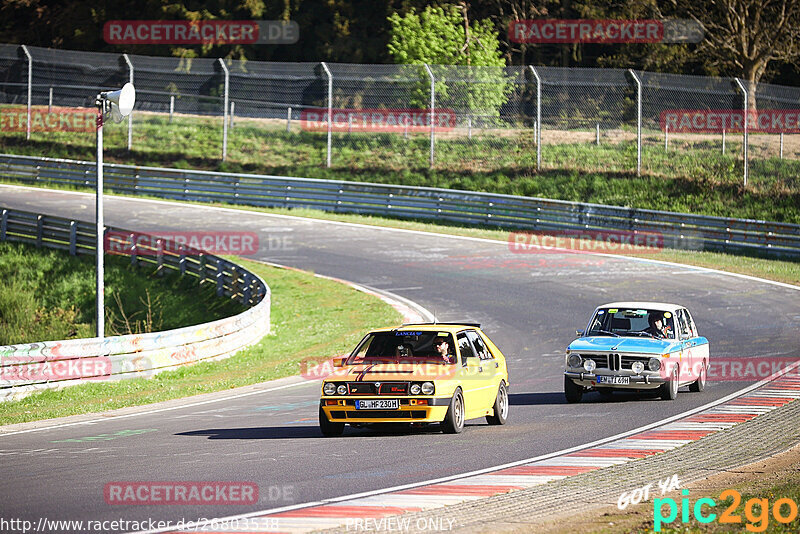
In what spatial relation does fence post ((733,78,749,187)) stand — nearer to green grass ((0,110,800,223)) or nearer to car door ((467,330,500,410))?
green grass ((0,110,800,223))

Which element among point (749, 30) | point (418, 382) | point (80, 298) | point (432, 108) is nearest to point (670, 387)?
point (418, 382)

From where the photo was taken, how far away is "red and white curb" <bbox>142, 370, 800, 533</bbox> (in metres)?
8.15

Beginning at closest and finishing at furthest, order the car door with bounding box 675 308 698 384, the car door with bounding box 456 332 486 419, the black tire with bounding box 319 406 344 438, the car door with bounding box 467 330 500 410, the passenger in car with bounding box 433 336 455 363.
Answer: the black tire with bounding box 319 406 344 438 → the car door with bounding box 456 332 486 419 → the passenger in car with bounding box 433 336 455 363 → the car door with bounding box 467 330 500 410 → the car door with bounding box 675 308 698 384

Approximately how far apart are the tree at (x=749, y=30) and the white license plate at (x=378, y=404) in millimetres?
38191

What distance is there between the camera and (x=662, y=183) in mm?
39156

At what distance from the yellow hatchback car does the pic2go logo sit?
398 centimetres

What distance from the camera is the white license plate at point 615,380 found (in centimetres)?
1541

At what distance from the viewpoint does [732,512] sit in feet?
26.8

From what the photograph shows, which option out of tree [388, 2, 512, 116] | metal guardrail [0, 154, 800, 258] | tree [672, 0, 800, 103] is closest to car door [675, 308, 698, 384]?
metal guardrail [0, 154, 800, 258]

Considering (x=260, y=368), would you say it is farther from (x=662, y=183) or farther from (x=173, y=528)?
(x=662, y=183)

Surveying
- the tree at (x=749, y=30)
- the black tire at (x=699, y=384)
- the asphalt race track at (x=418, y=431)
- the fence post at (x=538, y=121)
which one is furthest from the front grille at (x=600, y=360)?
the tree at (x=749, y=30)

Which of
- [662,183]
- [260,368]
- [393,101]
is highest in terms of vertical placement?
[393,101]

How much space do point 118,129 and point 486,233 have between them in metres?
22.6

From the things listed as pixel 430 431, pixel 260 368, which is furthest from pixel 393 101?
pixel 430 431
